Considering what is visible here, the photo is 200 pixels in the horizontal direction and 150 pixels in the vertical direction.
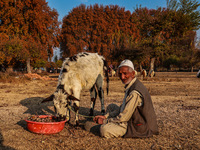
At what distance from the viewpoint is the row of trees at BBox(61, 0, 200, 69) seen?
2106 centimetres

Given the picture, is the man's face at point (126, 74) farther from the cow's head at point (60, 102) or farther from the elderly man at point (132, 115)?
the cow's head at point (60, 102)

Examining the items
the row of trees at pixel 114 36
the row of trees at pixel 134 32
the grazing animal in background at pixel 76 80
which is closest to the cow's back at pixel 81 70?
the grazing animal in background at pixel 76 80

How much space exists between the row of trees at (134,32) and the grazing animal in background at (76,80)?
16112mm

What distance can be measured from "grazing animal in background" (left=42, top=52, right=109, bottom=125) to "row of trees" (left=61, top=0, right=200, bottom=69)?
52.9 feet

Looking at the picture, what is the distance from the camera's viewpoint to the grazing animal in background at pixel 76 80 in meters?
4.45

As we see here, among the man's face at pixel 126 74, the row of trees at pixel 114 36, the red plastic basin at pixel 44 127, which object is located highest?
the row of trees at pixel 114 36

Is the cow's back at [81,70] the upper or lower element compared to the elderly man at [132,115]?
upper

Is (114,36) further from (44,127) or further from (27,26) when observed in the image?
(44,127)

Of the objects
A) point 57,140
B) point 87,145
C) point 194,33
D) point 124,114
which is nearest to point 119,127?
point 124,114

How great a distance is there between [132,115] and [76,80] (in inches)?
84.9

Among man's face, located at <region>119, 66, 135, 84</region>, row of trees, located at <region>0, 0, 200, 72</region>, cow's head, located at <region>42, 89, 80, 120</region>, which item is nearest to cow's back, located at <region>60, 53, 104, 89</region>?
cow's head, located at <region>42, 89, 80, 120</region>

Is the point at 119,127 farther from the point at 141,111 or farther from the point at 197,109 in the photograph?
the point at 197,109

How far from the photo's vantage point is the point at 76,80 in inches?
201

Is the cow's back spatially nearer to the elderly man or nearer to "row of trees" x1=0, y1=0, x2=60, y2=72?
the elderly man
